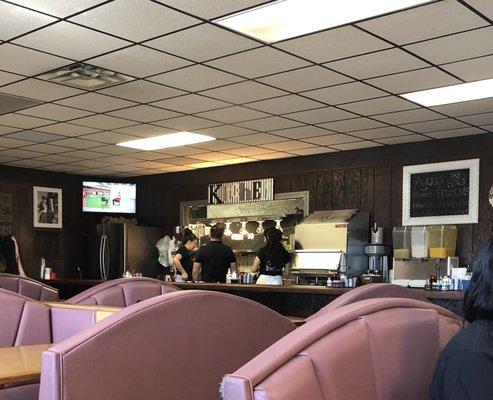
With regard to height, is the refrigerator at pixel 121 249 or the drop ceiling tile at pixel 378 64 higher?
the drop ceiling tile at pixel 378 64

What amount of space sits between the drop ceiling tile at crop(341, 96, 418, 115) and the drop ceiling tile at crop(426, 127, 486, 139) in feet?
4.59

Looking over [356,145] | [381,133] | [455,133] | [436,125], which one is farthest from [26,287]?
[455,133]

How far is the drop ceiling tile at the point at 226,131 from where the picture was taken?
752 centimetres

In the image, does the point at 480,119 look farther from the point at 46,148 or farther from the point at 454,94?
the point at 46,148

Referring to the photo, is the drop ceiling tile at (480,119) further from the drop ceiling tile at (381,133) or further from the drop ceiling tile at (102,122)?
the drop ceiling tile at (102,122)

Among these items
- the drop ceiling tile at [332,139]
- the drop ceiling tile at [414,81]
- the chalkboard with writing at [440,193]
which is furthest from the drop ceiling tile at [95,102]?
the chalkboard with writing at [440,193]

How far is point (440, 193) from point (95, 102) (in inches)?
174

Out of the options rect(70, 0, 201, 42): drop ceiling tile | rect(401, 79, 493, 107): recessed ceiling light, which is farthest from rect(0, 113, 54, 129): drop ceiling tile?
rect(401, 79, 493, 107): recessed ceiling light

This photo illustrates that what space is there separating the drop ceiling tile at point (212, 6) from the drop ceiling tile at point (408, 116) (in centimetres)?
315

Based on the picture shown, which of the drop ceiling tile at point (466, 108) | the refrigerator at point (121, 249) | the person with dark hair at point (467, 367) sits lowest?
the refrigerator at point (121, 249)

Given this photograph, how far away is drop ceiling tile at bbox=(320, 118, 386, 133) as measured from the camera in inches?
281

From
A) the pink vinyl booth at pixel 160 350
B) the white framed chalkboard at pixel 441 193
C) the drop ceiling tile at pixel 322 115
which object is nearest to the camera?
the pink vinyl booth at pixel 160 350

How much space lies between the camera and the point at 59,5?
3977 millimetres

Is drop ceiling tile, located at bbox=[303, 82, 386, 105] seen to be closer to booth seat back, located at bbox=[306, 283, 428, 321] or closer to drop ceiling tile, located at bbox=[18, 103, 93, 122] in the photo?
drop ceiling tile, located at bbox=[18, 103, 93, 122]
